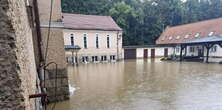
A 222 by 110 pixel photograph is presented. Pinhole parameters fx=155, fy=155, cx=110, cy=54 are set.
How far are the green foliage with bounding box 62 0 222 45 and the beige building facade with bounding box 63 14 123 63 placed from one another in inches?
333

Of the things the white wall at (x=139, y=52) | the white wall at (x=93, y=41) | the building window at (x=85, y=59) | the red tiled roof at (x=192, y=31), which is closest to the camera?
the white wall at (x=93, y=41)

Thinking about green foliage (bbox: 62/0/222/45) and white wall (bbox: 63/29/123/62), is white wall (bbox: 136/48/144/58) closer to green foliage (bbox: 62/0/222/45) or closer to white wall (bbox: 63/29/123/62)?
white wall (bbox: 63/29/123/62)

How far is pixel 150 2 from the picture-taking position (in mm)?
37594

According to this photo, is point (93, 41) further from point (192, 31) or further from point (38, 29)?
point (38, 29)

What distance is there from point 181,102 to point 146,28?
98.2 ft

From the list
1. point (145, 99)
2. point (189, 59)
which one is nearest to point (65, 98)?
point (145, 99)

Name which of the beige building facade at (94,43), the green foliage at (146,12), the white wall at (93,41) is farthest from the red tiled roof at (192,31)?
the white wall at (93,41)

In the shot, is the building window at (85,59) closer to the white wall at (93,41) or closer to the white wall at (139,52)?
the white wall at (93,41)

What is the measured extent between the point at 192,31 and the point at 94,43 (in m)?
15.8

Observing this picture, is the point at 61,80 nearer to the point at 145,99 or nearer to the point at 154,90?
the point at 145,99

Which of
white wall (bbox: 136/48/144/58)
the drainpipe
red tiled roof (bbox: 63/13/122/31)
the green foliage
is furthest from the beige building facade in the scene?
the drainpipe

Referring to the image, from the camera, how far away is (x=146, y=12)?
118 feet

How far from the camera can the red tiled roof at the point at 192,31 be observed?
22.0 m

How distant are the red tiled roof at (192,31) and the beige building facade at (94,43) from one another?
999 cm
